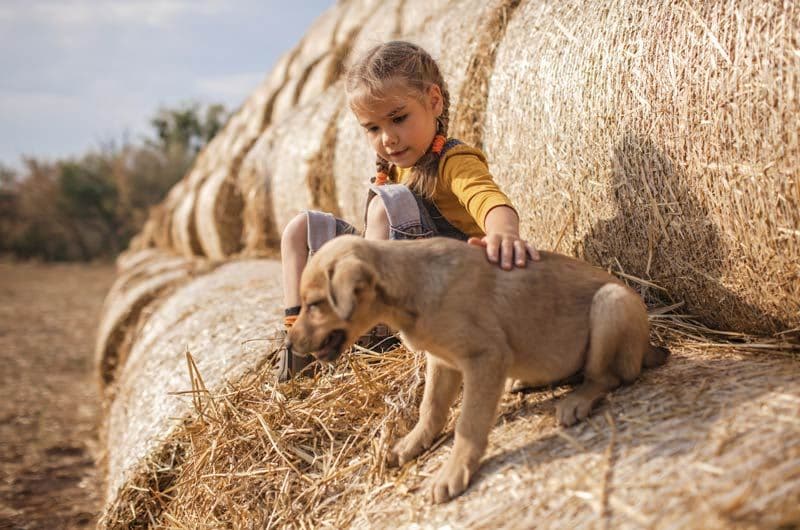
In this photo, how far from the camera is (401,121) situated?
3637mm

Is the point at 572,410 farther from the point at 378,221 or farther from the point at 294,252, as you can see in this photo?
the point at 294,252

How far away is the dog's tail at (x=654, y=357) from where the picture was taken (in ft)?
9.20

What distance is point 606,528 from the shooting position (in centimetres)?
185

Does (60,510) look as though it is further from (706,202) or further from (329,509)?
(706,202)

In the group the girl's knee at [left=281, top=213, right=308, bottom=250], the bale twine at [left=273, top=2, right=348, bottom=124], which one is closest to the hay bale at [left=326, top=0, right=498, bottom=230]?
the girl's knee at [left=281, top=213, right=308, bottom=250]

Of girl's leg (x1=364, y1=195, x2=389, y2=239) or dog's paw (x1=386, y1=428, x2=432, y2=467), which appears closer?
dog's paw (x1=386, y1=428, x2=432, y2=467)

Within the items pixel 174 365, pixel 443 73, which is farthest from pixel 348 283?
pixel 443 73

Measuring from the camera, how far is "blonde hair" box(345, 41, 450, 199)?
3.54 metres

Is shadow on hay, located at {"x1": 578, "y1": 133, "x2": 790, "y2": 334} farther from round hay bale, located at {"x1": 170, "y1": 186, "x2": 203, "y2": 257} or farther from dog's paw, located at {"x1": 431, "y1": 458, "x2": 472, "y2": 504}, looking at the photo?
round hay bale, located at {"x1": 170, "y1": 186, "x2": 203, "y2": 257}

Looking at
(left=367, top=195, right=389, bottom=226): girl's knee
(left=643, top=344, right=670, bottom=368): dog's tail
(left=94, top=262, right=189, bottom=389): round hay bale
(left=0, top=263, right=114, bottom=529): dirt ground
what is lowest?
(left=0, top=263, right=114, bottom=529): dirt ground

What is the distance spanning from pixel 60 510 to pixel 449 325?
11.1 ft

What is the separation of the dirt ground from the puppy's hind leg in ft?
10.9

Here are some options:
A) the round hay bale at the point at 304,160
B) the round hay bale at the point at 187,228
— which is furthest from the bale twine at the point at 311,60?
the round hay bale at the point at 187,228

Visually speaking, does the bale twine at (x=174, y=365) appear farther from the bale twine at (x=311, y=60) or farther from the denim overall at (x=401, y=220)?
the bale twine at (x=311, y=60)
